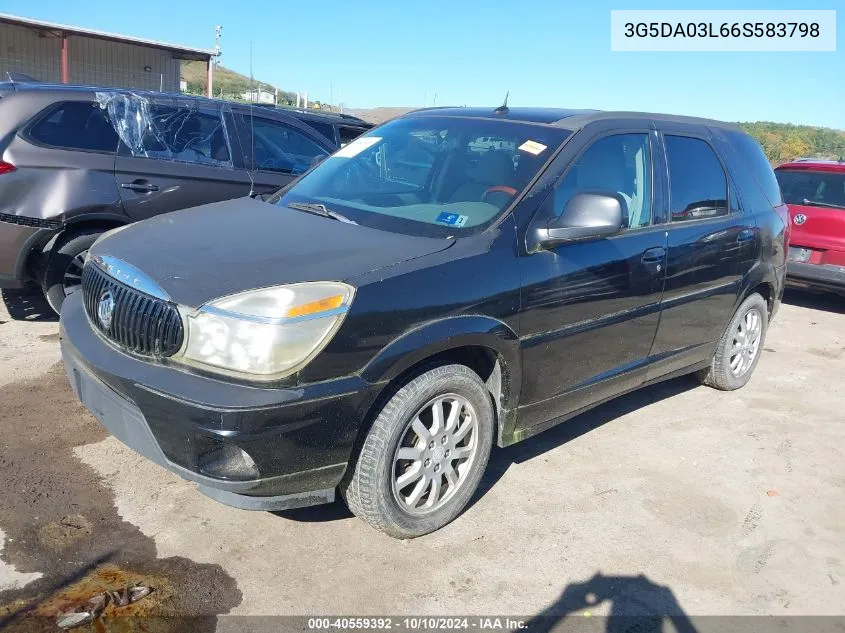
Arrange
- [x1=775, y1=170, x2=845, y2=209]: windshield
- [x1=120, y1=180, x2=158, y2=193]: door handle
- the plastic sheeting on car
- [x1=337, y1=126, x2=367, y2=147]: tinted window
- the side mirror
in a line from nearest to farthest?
1. the side mirror
2. [x1=120, y1=180, x2=158, y2=193]: door handle
3. the plastic sheeting on car
4. [x1=337, y1=126, x2=367, y2=147]: tinted window
5. [x1=775, y1=170, x2=845, y2=209]: windshield

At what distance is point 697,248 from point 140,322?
10.3ft

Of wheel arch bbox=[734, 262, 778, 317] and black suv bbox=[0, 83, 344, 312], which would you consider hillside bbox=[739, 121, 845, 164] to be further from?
black suv bbox=[0, 83, 344, 312]

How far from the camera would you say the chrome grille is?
9.05 ft

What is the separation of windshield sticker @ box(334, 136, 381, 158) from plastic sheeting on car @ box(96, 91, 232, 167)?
1.99m

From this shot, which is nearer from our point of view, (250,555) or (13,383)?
(250,555)

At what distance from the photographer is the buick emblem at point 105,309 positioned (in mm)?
3023

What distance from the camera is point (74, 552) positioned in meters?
2.95

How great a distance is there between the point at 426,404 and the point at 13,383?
2936 mm

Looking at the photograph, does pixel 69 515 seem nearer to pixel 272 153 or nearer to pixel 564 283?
pixel 564 283

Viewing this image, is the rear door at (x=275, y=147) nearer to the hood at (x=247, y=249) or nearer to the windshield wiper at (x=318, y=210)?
the windshield wiper at (x=318, y=210)

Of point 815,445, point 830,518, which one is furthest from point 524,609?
point 815,445

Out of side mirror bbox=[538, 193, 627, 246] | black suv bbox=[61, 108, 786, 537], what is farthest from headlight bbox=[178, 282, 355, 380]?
side mirror bbox=[538, 193, 627, 246]

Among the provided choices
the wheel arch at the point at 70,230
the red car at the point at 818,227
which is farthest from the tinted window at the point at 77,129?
the red car at the point at 818,227

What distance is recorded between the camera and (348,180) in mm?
4051
